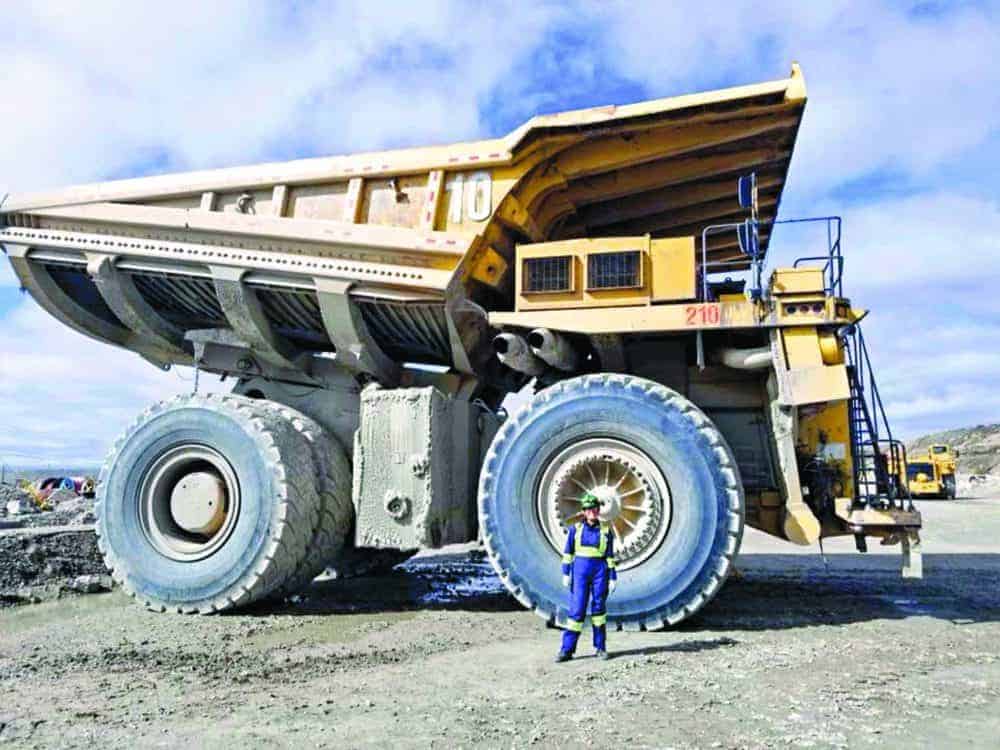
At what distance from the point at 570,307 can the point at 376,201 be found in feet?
6.27

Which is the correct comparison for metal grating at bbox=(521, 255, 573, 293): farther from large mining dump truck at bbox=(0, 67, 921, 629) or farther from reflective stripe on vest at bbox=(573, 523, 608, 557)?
reflective stripe on vest at bbox=(573, 523, 608, 557)

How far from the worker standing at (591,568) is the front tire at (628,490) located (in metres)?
0.43

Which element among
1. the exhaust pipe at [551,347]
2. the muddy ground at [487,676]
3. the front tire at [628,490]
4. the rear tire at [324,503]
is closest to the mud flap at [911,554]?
the muddy ground at [487,676]

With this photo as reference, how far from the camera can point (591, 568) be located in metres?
5.51

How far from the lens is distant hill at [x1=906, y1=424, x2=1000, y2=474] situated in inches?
2203

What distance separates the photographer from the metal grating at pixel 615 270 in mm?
6598

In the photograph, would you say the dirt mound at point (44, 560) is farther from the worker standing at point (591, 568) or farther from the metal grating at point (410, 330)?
the worker standing at point (591, 568)

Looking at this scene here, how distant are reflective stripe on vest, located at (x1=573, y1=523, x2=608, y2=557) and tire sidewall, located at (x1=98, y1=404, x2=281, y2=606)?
253 cm

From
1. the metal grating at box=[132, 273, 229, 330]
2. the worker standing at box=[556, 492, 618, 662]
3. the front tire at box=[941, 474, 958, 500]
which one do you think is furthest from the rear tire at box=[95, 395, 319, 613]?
the front tire at box=[941, 474, 958, 500]

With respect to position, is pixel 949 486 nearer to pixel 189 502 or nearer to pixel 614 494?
pixel 614 494

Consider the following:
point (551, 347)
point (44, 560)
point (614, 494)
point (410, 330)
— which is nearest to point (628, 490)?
point (614, 494)

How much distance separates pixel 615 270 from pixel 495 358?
1804mm

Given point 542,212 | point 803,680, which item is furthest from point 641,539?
point 542,212

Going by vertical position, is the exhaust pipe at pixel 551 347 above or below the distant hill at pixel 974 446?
below
